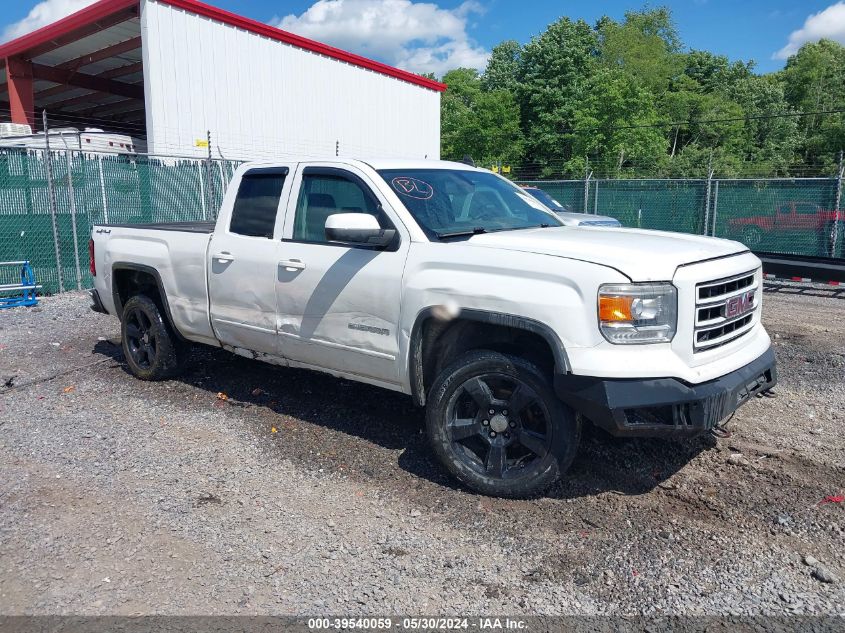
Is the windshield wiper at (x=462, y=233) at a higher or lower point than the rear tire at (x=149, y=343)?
higher

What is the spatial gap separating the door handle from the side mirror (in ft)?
2.06

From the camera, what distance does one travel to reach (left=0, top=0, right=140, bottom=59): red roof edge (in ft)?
53.0

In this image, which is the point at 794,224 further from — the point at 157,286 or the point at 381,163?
the point at 157,286

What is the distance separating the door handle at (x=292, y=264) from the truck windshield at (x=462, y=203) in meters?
0.86

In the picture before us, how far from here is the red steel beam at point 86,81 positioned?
73.4ft

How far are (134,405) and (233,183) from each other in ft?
6.90

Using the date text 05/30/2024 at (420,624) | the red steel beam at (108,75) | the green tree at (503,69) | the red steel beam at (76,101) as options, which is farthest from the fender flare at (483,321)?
the green tree at (503,69)

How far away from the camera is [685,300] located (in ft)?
12.2

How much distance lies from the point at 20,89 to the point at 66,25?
13.6 feet

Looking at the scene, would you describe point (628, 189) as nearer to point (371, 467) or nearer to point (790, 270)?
point (790, 270)

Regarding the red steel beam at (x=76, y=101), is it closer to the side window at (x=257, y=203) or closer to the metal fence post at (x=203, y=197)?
the metal fence post at (x=203, y=197)

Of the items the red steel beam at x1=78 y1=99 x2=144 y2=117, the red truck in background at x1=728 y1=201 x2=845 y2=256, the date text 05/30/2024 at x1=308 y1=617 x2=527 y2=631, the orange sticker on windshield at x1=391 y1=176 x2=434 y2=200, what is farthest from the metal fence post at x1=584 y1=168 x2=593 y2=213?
→ the red steel beam at x1=78 y1=99 x2=144 y2=117

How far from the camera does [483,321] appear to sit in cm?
406

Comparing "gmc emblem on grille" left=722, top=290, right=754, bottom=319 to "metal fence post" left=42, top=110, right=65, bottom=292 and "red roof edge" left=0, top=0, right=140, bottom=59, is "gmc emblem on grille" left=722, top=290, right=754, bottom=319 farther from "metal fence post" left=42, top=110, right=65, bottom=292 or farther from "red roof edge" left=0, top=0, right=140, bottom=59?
"red roof edge" left=0, top=0, right=140, bottom=59
